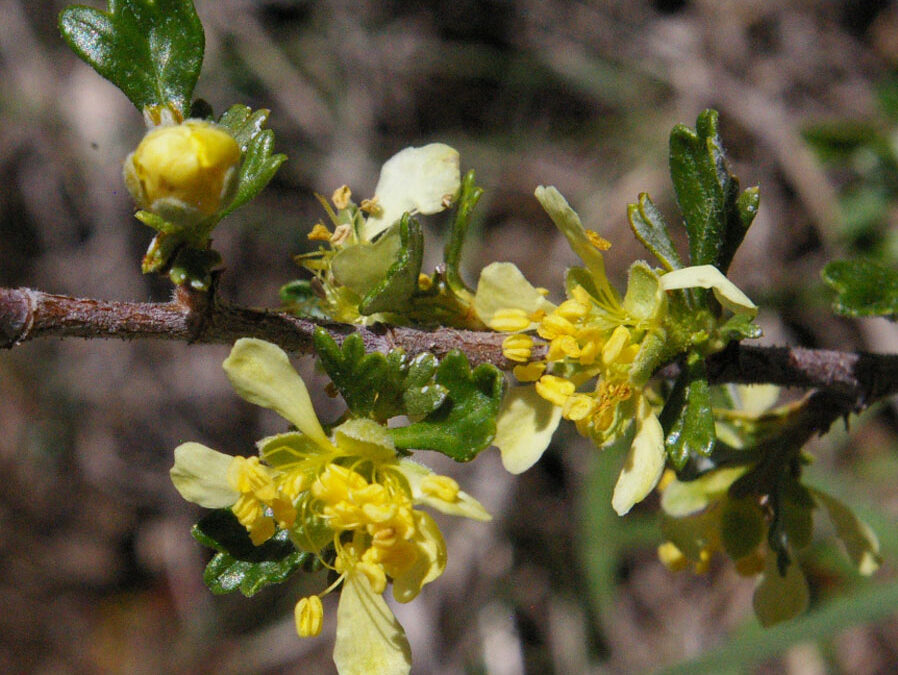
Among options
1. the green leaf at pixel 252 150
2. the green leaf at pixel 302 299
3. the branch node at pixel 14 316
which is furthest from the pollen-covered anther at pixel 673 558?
the branch node at pixel 14 316

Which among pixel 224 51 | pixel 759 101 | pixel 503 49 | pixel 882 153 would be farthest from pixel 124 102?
pixel 882 153

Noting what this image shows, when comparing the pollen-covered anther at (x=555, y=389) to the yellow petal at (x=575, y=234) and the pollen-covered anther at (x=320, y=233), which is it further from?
the pollen-covered anther at (x=320, y=233)

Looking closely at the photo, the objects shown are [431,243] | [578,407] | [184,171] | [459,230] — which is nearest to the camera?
[184,171]

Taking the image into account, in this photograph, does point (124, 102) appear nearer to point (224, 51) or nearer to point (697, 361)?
point (224, 51)

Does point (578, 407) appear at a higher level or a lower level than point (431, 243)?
higher

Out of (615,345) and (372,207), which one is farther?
(372,207)

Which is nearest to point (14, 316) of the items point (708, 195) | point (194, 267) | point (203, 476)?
point (194, 267)

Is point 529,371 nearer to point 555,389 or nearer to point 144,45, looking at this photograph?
point 555,389

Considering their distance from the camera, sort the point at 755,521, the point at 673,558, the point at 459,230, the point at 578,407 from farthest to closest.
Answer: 1. the point at 673,558
2. the point at 755,521
3. the point at 459,230
4. the point at 578,407
